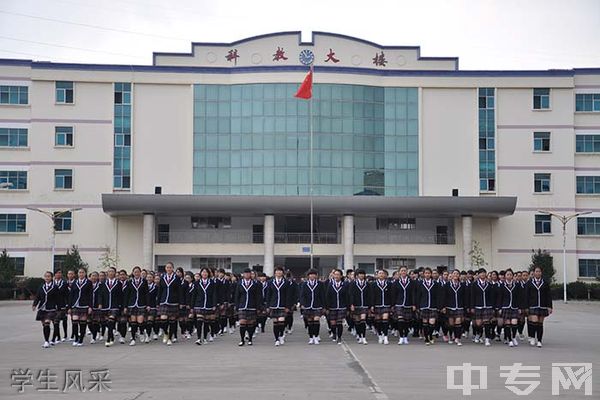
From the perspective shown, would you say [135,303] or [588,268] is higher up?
[135,303]

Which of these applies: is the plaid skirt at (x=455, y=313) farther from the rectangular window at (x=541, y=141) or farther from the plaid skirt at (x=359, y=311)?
the rectangular window at (x=541, y=141)

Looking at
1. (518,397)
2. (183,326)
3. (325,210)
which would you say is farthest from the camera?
(325,210)

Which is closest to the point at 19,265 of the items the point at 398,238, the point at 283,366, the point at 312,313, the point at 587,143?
the point at 398,238

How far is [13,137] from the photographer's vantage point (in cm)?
4988

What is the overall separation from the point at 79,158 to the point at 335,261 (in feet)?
59.8

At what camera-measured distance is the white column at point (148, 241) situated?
158 feet

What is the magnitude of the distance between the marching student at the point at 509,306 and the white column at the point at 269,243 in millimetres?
30067

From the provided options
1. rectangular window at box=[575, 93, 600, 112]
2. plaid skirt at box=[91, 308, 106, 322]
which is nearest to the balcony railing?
rectangular window at box=[575, 93, 600, 112]

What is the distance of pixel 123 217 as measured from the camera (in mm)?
50000

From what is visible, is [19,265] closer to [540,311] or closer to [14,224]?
[14,224]

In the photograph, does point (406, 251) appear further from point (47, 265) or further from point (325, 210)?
point (47, 265)

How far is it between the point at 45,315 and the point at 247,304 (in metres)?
4.83

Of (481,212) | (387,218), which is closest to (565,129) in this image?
(481,212)

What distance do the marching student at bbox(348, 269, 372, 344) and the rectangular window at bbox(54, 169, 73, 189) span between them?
3453cm
